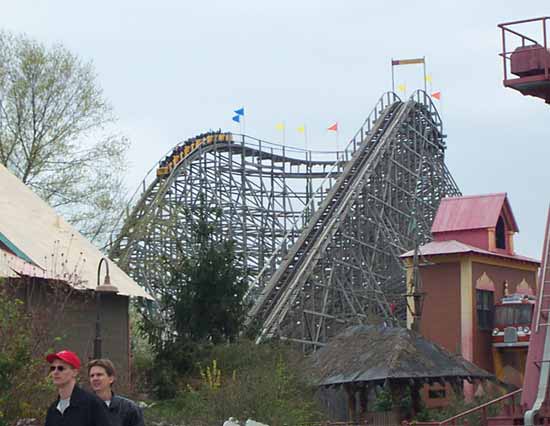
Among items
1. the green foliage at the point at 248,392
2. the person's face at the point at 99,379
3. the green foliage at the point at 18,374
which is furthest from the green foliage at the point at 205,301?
the person's face at the point at 99,379

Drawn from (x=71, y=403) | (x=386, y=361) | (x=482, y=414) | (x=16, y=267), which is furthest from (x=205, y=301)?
(x=71, y=403)

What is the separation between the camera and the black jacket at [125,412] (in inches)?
336

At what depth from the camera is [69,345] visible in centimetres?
2423

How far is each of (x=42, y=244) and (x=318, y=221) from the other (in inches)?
720

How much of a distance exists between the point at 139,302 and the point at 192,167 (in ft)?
54.7

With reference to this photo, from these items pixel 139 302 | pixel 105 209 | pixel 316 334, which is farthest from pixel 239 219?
pixel 139 302

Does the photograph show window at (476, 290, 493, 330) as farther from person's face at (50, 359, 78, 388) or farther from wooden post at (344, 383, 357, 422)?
person's face at (50, 359, 78, 388)

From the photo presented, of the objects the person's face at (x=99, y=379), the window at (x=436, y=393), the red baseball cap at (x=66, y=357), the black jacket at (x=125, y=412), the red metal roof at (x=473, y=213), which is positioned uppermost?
the red metal roof at (x=473, y=213)

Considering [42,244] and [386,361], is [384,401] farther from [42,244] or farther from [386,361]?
[42,244]

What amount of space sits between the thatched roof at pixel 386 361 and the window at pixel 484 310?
7487mm

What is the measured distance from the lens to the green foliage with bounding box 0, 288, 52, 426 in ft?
43.9

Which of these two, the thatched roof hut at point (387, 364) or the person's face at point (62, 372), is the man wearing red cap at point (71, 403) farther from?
the thatched roof hut at point (387, 364)

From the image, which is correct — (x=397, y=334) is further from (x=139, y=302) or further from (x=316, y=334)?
(x=316, y=334)

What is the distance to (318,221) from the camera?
4153 cm
